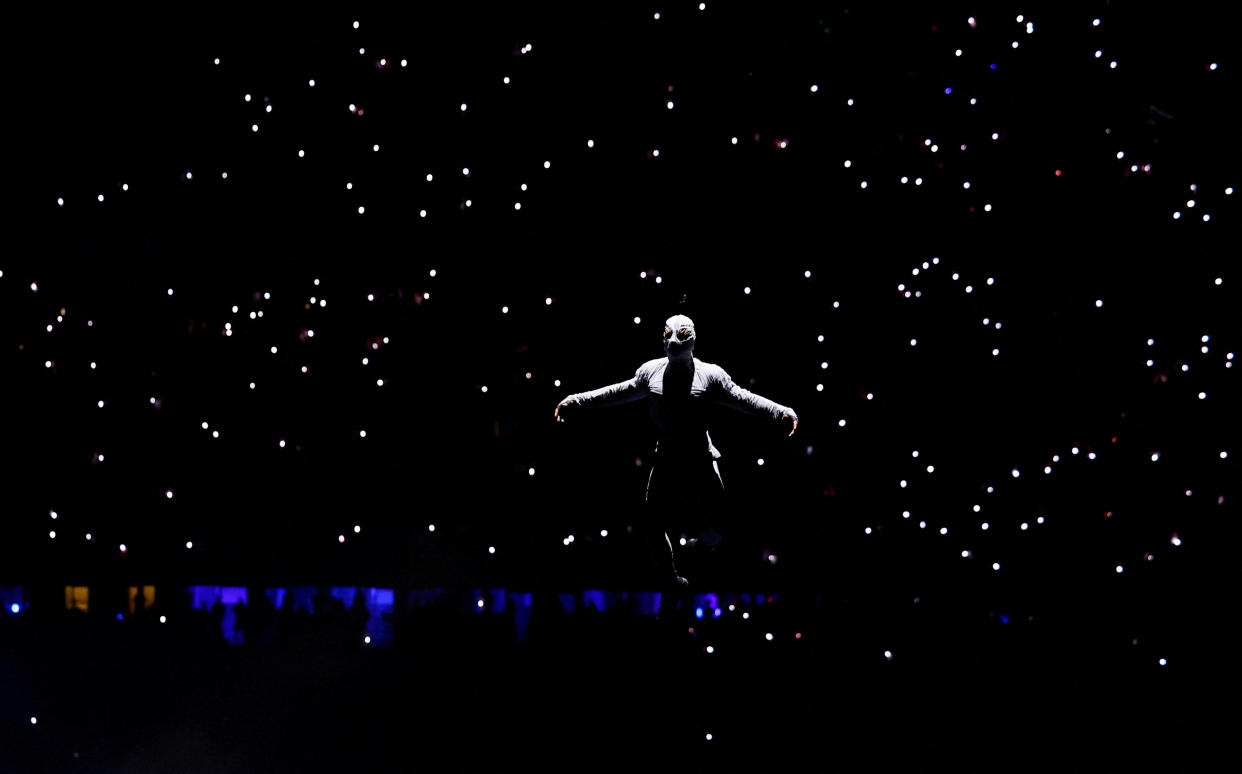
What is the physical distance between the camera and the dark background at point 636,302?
120 inches

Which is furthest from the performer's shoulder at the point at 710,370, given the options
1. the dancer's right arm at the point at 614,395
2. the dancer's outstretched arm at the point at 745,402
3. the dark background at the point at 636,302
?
the dark background at the point at 636,302

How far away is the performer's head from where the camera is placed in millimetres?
2371

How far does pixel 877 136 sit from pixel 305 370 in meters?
2.53

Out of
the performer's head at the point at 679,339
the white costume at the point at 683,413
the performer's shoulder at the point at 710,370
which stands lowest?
the white costume at the point at 683,413

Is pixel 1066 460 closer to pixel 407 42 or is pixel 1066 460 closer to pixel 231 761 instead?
pixel 407 42

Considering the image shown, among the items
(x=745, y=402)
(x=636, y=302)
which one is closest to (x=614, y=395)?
(x=745, y=402)

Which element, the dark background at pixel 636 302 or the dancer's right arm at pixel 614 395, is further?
the dark background at pixel 636 302

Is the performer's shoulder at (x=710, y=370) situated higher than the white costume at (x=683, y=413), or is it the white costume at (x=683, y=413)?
the performer's shoulder at (x=710, y=370)

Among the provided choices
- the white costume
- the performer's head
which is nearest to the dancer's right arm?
the white costume

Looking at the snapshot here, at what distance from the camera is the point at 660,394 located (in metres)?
2.43

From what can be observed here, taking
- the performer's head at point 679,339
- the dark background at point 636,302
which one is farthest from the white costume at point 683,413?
the dark background at point 636,302

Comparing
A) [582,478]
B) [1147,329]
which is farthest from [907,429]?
[582,478]

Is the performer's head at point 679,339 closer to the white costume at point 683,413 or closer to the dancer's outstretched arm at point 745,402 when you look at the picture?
the white costume at point 683,413

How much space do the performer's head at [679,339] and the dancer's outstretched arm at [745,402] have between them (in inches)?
5.6
